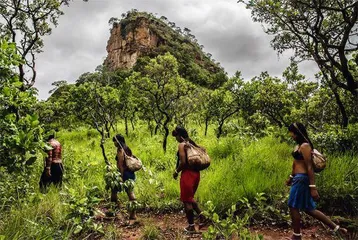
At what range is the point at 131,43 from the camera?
7775cm

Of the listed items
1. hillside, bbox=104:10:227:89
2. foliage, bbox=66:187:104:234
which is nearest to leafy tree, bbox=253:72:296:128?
foliage, bbox=66:187:104:234

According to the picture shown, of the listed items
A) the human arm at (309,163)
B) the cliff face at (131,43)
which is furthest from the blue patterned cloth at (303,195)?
the cliff face at (131,43)

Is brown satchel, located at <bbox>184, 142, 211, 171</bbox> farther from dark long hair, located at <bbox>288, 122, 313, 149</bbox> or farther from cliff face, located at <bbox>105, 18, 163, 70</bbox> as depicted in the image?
cliff face, located at <bbox>105, 18, 163, 70</bbox>

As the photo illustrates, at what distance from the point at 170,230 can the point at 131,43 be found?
248 feet

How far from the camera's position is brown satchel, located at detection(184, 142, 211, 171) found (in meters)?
5.45

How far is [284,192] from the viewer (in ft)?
21.3

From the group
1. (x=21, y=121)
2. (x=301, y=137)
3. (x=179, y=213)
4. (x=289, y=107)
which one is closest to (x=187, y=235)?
(x=179, y=213)

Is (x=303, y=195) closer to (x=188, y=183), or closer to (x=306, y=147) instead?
(x=306, y=147)

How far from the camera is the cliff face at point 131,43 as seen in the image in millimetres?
75762

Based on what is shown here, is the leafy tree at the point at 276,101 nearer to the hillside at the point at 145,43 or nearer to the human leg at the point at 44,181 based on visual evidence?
the human leg at the point at 44,181

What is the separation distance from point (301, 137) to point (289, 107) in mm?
9018

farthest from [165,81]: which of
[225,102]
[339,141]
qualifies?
[339,141]

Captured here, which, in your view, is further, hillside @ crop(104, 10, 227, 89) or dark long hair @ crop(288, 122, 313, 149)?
hillside @ crop(104, 10, 227, 89)

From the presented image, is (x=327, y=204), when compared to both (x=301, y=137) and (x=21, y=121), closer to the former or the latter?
(x=301, y=137)
